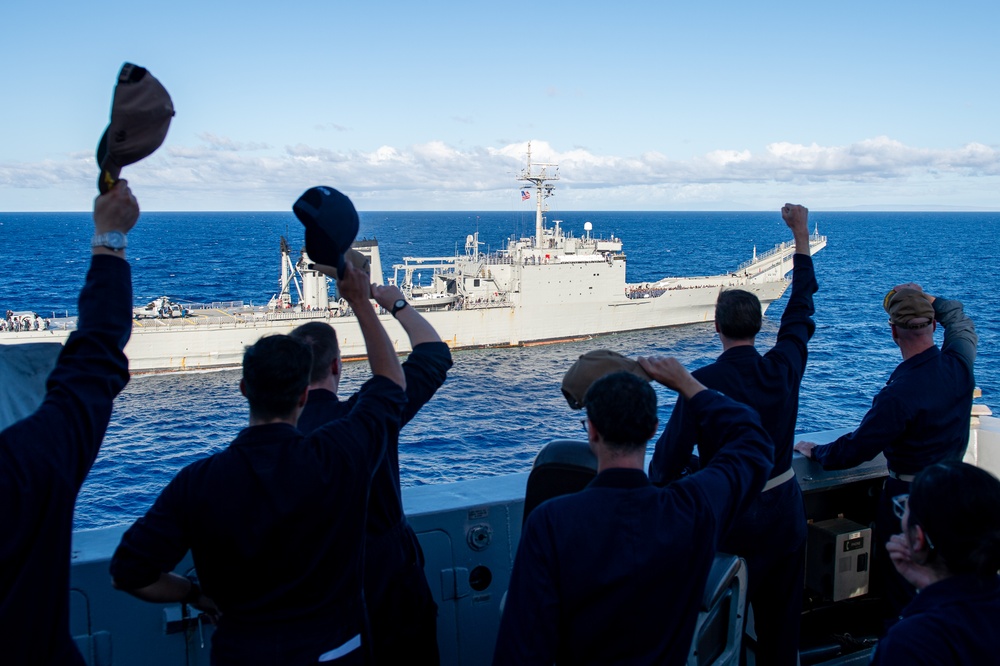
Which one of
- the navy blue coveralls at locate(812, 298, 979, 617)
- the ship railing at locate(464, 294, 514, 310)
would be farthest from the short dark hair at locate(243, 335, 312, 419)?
the ship railing at locate(464, 294, 514, 310)

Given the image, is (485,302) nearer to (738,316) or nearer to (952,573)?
(738,316)

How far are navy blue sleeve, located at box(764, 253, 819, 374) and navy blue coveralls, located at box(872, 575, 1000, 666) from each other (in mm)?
1510

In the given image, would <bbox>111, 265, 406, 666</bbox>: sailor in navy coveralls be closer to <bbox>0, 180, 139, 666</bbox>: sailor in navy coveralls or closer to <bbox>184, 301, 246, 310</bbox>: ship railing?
<bbox>0, 180, 139, 666</bbox>: sailor in navy coveralls

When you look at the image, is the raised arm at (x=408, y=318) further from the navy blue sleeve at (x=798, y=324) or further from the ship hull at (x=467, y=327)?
the ship hull at (x=467, y=327)

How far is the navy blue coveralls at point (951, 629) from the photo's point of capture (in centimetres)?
167

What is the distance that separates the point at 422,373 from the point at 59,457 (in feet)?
3.91

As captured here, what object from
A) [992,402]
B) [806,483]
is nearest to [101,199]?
[806,483]

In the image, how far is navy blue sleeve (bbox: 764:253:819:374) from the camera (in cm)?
325

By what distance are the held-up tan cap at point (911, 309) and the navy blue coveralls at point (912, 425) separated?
0.17m

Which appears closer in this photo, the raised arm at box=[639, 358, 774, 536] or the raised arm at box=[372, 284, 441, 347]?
the raised arm at box=[639, 358, 774, 536]

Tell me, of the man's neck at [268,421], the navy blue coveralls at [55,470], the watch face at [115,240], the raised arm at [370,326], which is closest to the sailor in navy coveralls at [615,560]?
the raised arm at [370,326]

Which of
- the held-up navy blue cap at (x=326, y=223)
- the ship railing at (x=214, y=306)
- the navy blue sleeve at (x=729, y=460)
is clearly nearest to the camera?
the navy blue sleeve at (x=729, y=460)

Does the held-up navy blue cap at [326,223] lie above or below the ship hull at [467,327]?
above

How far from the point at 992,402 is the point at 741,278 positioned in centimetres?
1705
